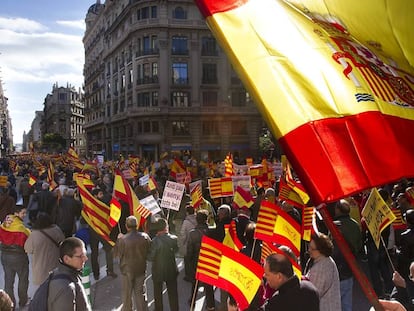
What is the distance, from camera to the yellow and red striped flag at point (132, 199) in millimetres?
7627

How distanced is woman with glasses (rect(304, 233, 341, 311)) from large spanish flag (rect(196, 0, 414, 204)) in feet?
6.77

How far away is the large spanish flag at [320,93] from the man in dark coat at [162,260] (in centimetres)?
446

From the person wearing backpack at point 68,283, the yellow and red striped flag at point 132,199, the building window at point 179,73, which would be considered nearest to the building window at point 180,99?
the building window at point 179,73

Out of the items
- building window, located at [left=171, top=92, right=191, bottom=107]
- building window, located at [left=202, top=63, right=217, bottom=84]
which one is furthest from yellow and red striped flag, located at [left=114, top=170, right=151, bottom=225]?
building window, located at [left=202, top=63, right=217, bottom=84]

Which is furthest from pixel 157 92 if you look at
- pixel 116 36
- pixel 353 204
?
pixel 353 204

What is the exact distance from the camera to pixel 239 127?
48.7 m

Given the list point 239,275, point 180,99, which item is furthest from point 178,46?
point 239,275

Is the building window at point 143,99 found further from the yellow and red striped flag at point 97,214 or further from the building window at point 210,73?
the yellow and red striped flag at point 97,214

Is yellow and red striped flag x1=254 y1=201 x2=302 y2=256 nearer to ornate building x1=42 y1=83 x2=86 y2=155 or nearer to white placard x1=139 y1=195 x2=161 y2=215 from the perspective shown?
white placard x1=139 y1=195 x2=161 y2=215

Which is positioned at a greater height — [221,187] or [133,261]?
[221,187]

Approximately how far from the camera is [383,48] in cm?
312

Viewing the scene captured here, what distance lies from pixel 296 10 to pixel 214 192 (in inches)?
318

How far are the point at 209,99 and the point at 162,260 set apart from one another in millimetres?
42501

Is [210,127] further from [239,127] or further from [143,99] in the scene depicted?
[143,99]
